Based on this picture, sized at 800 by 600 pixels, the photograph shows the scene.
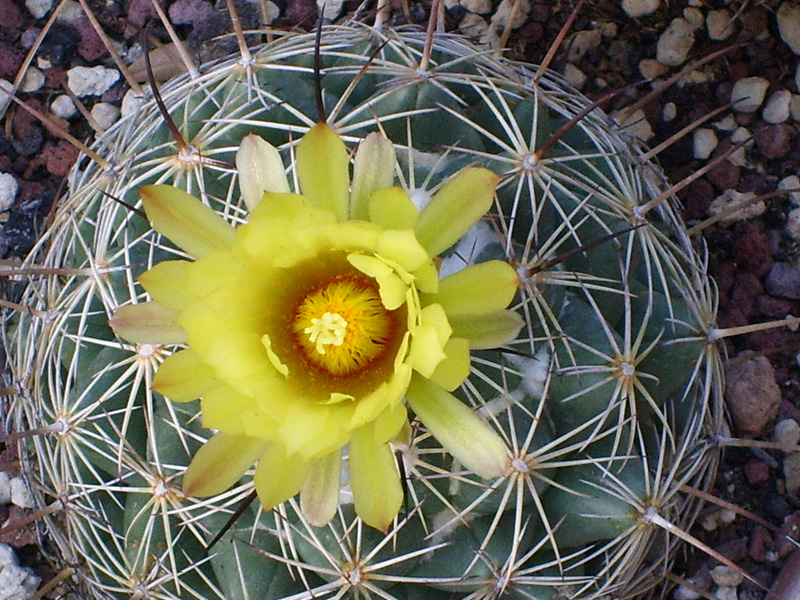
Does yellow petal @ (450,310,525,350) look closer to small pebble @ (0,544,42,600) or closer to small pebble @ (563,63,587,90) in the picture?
small pebble @ (563,63,587,90)

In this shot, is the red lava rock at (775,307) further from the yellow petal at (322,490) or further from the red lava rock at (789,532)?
the yellow petal at (322,490)

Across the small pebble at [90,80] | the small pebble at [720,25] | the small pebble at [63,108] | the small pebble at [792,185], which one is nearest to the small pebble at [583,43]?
the small pebble at [720,25]

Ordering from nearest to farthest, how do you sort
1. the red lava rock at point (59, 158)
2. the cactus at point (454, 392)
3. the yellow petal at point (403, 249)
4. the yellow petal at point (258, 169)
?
1. the yellow petal at point (403, 249)
2. the yellow petal at point (258, 169)
3. the cactus at point (454, 392)
4. the red lava rock at point (59, 158)

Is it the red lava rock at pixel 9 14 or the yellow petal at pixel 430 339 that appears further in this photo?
the red lava rock at pixel 9 14

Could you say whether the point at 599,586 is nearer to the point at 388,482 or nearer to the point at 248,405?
the point at 388,482

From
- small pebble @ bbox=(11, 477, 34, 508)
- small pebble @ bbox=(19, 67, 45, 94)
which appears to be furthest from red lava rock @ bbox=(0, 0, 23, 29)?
small pebble @ bbox=(11, 477, 34, 508)

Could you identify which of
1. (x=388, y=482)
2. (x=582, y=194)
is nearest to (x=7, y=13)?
(x=582, y=194)
